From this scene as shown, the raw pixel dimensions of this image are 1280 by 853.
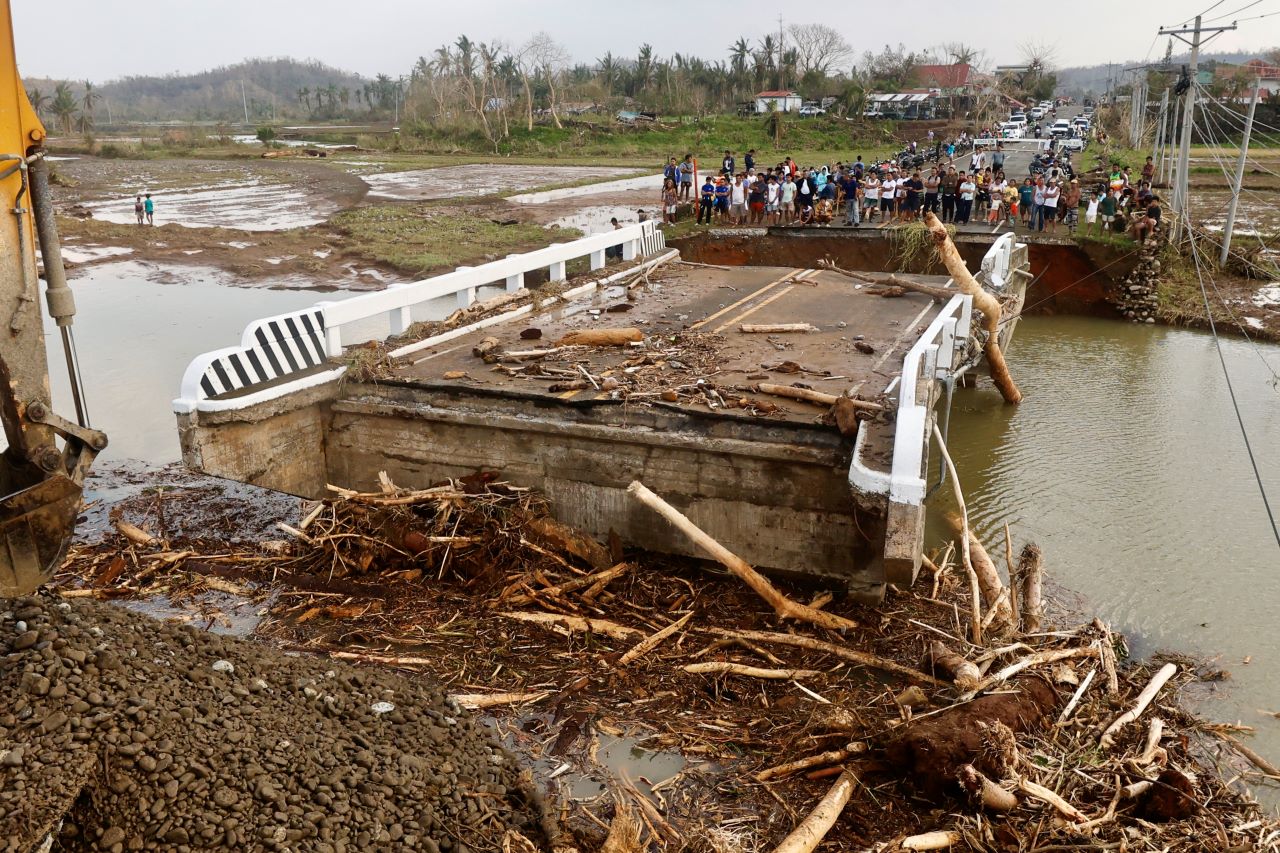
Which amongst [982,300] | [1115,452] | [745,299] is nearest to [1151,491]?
[1115,452]

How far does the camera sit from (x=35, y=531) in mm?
5773

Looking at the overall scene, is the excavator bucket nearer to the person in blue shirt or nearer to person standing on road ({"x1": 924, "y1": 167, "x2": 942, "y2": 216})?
the person in blue shirt

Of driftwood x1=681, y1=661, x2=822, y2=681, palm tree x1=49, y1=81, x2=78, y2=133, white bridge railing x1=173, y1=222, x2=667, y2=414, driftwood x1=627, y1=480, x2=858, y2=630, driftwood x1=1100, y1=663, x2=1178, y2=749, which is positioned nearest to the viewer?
driftwood x1=1100, y1=663, x2=1178, y2=749

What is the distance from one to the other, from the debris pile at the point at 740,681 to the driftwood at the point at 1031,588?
36mm

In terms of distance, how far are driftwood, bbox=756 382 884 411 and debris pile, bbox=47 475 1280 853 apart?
1666 mm

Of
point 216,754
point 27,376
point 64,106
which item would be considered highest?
point 64,106

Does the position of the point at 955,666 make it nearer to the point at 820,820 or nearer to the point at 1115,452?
the point at 820,820

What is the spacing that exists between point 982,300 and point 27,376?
41.3 feet

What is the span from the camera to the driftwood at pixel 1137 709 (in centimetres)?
626

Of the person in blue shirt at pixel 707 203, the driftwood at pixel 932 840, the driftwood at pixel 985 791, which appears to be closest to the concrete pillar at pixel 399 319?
the driftwood at pixel 985 791

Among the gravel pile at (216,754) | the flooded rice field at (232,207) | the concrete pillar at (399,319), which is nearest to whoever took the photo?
the gravel pile at (216,754)

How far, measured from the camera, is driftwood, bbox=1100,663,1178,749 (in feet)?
20.5

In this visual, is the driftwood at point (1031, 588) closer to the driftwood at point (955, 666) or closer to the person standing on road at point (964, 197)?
the driftwood at point (955, 666)

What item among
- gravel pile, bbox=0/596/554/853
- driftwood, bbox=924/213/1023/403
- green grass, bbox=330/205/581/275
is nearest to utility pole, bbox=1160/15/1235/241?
driftwood, bbox=924/213/1023/403
